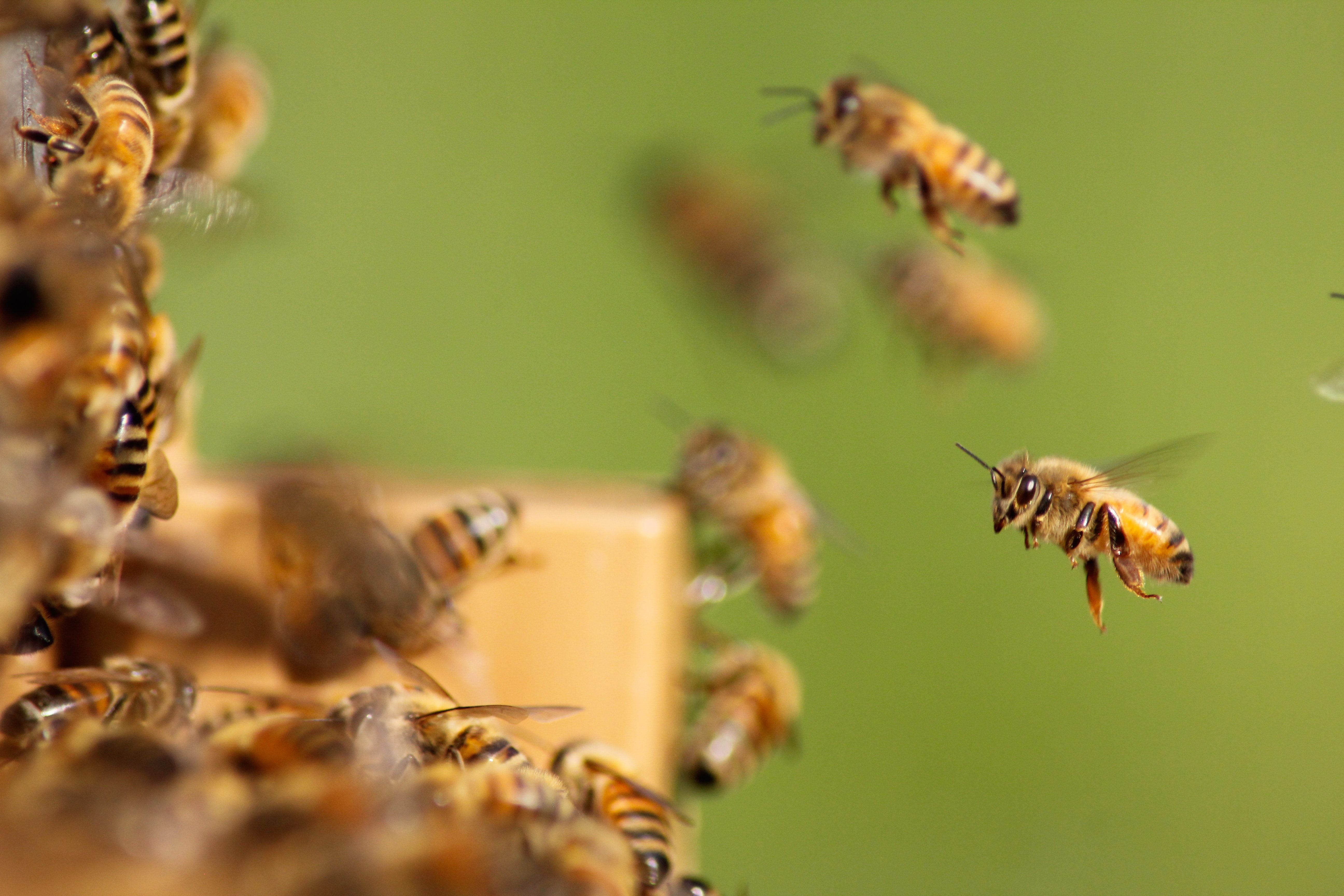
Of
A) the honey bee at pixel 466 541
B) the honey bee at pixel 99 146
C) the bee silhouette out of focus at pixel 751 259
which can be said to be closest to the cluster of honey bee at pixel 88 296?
the honey bee at pixel 99 146

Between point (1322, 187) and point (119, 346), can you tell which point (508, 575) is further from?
point (1322, 187)

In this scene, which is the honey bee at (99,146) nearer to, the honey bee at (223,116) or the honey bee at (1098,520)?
the honey bee at (223,116)

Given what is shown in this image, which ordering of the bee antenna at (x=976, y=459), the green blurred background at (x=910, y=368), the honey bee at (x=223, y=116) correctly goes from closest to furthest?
the bee antenna at (x=976, y=459) < the honey bee at (x=223, y=116) < the green blurred background at (x=910, y=368)

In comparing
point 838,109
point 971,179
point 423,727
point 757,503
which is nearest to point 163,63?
point 423,727

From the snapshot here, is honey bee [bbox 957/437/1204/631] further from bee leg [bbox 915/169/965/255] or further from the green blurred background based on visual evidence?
the green blurred background

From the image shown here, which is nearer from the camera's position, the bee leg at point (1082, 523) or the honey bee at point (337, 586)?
the bee leg at point (1082, 523)

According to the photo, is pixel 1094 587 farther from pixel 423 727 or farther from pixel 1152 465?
pixel 423 727
